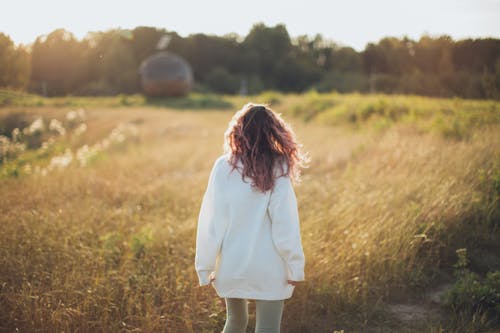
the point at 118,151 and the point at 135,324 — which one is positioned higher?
the point at 118,151

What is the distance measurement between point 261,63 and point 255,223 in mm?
49610

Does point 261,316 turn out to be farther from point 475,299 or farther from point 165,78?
point 165,78

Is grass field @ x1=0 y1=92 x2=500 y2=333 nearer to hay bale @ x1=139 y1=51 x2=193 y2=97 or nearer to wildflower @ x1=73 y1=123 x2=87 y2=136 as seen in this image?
wildflower @ x1=73 y1=123 x2=87 y2=136

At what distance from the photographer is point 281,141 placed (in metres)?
2.22

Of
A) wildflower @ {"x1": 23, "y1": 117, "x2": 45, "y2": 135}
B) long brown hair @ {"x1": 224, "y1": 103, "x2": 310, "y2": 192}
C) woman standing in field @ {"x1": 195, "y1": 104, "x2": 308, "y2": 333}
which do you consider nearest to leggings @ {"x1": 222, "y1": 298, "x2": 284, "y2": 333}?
woman standing in field @ {"x1": 195, "y1": 104, "x2": 308, "y2": 333}

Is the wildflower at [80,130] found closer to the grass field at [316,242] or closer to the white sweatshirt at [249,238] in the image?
the grass field at [316,242]

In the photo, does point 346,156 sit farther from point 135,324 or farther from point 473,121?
point 135,324

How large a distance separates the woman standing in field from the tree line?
4242 millimetres

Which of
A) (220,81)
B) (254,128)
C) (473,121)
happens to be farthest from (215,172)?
(220,81)

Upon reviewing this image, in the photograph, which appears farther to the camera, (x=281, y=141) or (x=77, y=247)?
(x=77, y=247)

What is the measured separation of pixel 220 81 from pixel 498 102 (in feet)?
128

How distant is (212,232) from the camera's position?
2223 mm

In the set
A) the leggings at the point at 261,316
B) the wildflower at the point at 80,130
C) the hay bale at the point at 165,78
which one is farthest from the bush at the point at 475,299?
the hay bale at the point at 165,78

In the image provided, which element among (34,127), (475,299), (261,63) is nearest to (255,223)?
(475,299)
